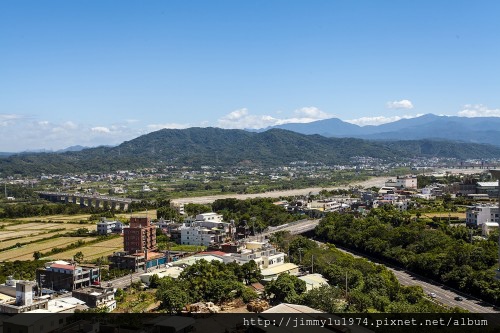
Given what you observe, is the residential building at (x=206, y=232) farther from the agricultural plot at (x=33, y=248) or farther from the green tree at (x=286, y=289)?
the green tree at (x=286, y=289)

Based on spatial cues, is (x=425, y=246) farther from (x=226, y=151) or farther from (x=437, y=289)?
(x=226, y=151)

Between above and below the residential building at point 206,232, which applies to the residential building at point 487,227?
above

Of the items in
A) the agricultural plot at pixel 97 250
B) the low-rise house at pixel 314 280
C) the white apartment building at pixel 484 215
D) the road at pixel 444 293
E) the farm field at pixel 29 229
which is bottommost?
the road at pixel 444 293

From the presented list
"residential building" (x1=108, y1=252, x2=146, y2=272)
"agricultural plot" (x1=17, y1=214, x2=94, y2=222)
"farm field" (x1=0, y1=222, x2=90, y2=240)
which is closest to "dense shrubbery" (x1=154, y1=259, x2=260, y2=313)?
"residential building" (x1=108, y1=252, x2=146, y2=272)

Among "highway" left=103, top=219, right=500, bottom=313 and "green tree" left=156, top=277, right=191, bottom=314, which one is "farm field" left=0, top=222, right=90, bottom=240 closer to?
"highway" left=103, top=219, right=500, bottom=313

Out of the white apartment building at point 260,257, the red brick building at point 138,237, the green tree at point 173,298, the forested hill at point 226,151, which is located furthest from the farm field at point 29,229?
the forested hill at point 226,151

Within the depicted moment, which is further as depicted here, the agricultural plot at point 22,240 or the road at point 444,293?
the agricultural plot at point 22,240
